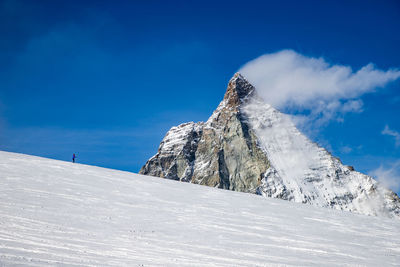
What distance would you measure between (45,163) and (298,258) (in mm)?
24992

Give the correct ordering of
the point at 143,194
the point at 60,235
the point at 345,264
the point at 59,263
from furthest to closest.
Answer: the point at 143,194 < the point at 345,264 < the point at 60,235 < the point at 59,263

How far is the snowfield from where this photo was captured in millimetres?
12641

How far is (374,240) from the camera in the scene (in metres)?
20.6

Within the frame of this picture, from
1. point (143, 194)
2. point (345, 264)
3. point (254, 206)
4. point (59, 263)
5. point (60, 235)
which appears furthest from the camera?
point (254, 206)

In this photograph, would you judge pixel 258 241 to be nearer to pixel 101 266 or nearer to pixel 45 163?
pixel 101 266

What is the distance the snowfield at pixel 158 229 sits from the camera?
12.6 meters

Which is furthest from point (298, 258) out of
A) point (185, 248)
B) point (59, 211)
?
point (59, 211)

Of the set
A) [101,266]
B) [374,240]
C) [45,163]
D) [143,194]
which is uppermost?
[45,163]

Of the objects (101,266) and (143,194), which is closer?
(101,266)

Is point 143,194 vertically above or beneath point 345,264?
above

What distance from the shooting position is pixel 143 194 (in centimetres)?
2486

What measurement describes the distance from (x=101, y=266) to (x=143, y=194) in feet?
45.4

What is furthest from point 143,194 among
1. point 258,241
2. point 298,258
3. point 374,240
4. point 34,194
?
point 374,240

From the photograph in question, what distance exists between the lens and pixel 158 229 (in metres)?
16.9
